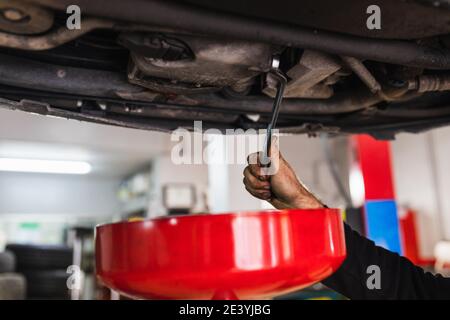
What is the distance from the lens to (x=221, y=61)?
54 cm

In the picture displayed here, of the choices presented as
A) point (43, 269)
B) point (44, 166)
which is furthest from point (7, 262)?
point (44, 166)

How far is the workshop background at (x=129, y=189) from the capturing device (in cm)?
297

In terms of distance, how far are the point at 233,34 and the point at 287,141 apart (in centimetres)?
375

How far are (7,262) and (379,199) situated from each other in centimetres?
235

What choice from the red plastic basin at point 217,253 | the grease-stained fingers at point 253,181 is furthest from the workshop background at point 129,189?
the red plastic basin at point 217,253

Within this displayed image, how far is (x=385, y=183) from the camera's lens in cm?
245

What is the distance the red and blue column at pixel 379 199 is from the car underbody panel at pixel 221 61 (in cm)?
156

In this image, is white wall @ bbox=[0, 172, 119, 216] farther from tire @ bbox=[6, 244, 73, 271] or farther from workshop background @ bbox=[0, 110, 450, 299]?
tire @ bbox=[6, 244, 73, 271]

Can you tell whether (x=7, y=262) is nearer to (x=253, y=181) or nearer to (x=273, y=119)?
(x=253, y=181)

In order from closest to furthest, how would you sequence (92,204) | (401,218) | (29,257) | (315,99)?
(315,99), (29,257), (401,218), (92,204)

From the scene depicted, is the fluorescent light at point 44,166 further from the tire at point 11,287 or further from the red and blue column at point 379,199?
the red and blue column at point 379,199

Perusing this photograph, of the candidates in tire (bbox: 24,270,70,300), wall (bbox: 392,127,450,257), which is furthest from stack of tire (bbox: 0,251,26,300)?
wall (bbox: 392,127,450,257)
